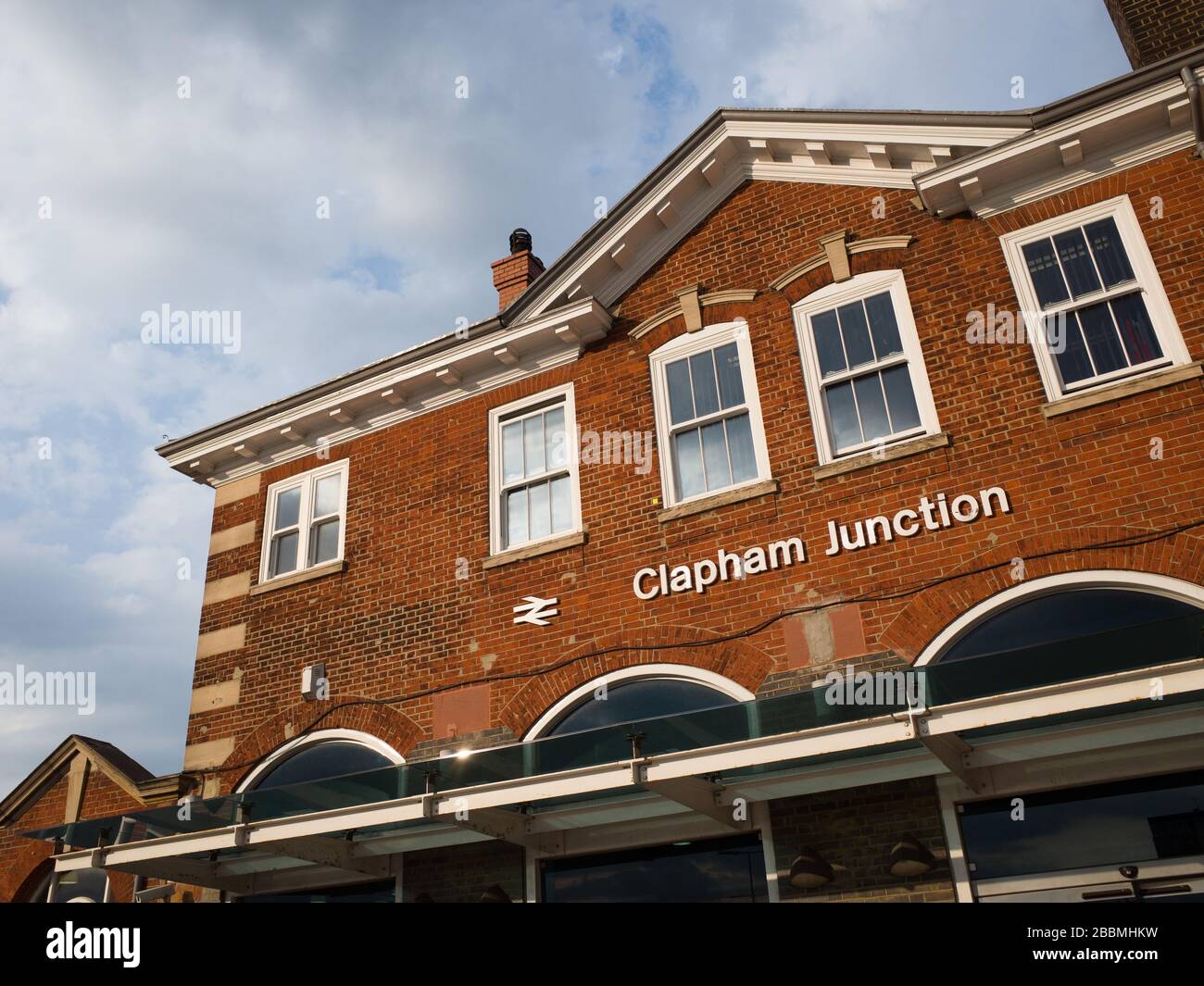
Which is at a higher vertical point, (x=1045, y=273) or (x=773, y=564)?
(x=1045, y=273)

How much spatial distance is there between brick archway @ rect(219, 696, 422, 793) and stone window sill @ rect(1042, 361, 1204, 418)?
7651 millimetres

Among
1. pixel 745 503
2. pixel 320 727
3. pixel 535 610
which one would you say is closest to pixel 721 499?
pixel 745 503

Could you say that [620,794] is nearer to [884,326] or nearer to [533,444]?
[533,444]

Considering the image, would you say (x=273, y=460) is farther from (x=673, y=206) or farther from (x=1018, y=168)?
(x=1018, y=168)

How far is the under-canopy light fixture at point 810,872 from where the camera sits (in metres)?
8.32

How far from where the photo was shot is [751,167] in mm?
11867

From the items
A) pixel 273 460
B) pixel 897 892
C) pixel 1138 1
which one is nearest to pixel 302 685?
pixel 273 460

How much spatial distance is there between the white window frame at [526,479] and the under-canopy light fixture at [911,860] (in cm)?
488

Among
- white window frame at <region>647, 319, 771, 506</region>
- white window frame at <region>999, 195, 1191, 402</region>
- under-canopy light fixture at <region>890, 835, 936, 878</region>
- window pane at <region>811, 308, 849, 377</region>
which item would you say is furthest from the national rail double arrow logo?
white window frame at <region>999, 195, 1191, 402</region>

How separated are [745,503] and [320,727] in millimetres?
5977

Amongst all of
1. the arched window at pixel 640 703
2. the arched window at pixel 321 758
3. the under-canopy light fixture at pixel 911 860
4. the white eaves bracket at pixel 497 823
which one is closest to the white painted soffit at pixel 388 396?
the arched window at pixel 321 758

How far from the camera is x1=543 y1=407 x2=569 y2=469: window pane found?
11938 millimetres
